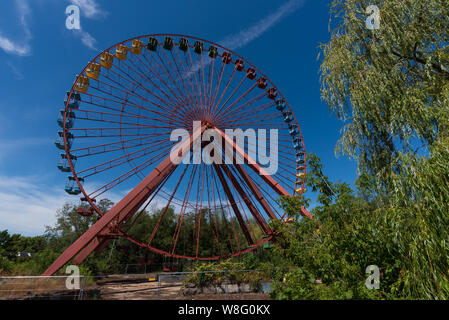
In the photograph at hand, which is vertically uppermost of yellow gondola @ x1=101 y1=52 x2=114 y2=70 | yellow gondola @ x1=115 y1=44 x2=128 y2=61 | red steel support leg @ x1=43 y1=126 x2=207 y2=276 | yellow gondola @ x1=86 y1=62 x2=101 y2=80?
yellow gondola @ x1=115 y1=44 x2=128 y2=61

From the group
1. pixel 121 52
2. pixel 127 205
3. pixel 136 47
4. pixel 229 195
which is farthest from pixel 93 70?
pixel 229 195

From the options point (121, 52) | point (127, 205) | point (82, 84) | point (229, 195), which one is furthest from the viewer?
point (229, 195)

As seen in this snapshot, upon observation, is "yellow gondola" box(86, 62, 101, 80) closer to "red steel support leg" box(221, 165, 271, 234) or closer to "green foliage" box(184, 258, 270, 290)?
"red steel support leg" box(221, 165, 271, 234)

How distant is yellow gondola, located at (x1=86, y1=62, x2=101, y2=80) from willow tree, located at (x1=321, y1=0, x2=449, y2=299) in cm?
1332

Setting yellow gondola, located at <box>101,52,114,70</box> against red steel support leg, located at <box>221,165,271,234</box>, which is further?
red steel support leg, located at <box>221,165,271,234</box>

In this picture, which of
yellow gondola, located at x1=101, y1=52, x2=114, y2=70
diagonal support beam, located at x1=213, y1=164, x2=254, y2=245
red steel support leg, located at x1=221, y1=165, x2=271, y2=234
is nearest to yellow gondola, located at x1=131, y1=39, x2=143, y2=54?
yellow gondola, located at x1=101, y1=52, x2=114, y2=70

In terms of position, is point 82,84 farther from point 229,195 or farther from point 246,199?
point 246,199

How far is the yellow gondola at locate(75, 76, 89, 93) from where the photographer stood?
554 inches

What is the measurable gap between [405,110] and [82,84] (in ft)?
52.9

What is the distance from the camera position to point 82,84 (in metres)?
14.3

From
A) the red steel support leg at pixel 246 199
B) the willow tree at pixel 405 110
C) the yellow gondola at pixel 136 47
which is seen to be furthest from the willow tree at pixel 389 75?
the yellow gondola at pixel 136 47
